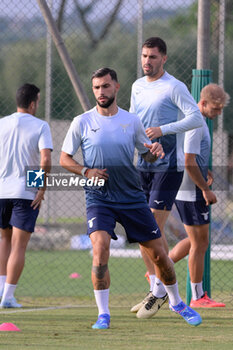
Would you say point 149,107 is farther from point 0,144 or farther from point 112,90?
point 0,144

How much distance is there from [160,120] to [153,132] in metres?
0.47

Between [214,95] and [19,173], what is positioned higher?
[214,95]

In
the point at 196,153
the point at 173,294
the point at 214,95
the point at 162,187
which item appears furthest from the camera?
the point at 214,95

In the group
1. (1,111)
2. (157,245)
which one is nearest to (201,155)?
(157,245)

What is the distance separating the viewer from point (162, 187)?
655 centimetres

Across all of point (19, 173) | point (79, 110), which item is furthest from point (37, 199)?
point (79, 110)

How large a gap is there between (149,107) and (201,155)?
0.73m

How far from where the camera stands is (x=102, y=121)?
225 inches

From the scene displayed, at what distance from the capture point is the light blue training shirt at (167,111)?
6352 mm

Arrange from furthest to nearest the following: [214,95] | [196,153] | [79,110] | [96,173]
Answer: [79,110] → [214,95] → [196,153] → [96,173]

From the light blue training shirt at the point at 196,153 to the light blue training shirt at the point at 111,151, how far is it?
1002mm

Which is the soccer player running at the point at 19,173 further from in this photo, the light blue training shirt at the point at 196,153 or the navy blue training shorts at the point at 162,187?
the light blue training shirt at the point at 196,153

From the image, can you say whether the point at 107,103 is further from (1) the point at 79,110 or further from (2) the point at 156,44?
(1) the point at 79,110

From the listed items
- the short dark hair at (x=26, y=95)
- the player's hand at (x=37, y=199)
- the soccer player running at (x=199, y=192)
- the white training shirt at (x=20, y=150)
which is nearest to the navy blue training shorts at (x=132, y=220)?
the soccer player running at (x=199, y=192)
